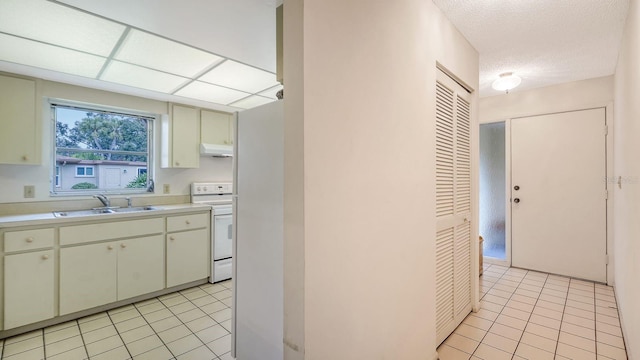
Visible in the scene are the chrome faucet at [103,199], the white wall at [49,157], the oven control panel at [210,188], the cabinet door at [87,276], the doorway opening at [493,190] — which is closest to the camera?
the cabinet door at [87,276]

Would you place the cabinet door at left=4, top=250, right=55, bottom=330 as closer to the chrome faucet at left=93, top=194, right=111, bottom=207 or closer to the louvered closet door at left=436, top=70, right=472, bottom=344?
the chrome faucet at left=93, top=194, right=111, bottom=207

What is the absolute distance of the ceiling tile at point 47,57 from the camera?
202cm

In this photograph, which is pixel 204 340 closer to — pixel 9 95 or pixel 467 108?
pixel 9 95

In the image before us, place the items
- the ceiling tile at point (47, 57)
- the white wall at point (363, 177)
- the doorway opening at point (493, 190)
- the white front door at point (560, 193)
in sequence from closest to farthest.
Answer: the white wall at point (363, 177), the ceiling tile at point (47, 57), the white front door at point (560, 193), the doorway opening at point (493, 190)

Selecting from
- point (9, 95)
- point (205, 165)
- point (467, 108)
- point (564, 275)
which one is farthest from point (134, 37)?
point (564, 275)

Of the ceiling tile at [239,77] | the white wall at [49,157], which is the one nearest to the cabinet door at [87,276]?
the white wall at [49,157]

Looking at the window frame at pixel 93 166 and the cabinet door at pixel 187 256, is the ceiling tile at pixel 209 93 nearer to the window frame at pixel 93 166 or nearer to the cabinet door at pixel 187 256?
the window frame at pixel 93 166

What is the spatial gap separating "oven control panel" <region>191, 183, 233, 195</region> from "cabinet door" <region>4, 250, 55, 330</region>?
5.41 feet

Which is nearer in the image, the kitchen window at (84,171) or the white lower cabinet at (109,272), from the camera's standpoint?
the white lower cabinet at (109,272)

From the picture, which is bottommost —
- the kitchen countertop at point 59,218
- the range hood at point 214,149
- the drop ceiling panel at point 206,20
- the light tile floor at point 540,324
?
the light tile floor at point 540,324

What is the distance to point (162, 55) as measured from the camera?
7.39 feet

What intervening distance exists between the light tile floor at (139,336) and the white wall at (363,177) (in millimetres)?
1312

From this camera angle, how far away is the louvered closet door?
2098 millimetres

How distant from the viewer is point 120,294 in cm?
274
